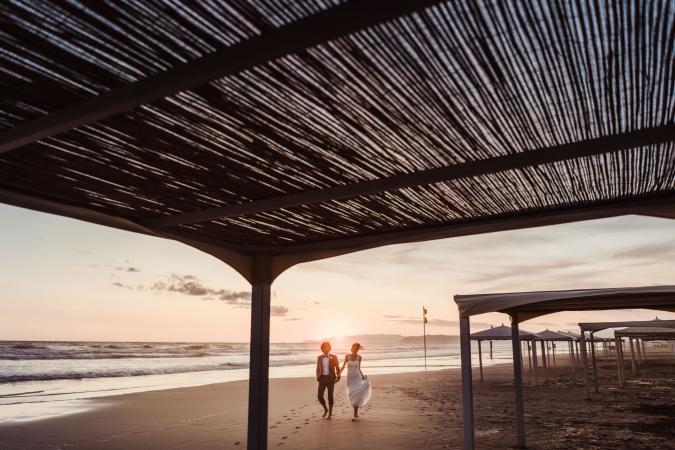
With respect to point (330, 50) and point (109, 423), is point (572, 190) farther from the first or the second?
point (109, 423)

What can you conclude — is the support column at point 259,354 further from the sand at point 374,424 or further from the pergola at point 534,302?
the sand at point 374,424

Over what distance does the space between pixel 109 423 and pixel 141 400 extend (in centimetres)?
526

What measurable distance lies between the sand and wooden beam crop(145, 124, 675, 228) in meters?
5.37

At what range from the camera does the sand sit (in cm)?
867

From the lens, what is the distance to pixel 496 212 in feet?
13.9

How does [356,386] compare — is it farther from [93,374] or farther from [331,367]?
[93,374]

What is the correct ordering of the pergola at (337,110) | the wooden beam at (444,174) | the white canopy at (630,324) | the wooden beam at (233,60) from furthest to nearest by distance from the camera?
the white canopy at (630,324) < the wooden beam at (444,174) < the pergola at (337,110) < the wooden beam at (233,60)

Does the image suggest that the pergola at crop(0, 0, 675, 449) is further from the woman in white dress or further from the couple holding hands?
the woman in white dress

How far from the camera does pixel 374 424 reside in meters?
10.5

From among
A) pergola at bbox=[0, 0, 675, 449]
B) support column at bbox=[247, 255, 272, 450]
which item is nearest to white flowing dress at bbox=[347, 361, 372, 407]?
support column at bbox=[247, 255, 272, 450]

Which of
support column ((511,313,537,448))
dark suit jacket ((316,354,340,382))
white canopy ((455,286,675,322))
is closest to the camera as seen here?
white canopy ((455,286,675,322))

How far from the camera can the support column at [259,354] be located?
16.8 ft

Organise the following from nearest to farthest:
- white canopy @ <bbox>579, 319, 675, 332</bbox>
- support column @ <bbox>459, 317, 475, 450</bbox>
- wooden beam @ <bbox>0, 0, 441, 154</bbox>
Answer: wooden beam @ <bbox>0, 0, 441, 154</bbox> → support column @ <bbox>459, 317, 475, 450</bbox> → white canopy @ <bbox>579, 319, 675, 332</bbox>

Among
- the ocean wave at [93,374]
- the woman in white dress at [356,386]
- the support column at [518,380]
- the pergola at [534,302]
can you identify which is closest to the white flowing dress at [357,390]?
the woman in white dress at [356,386]
